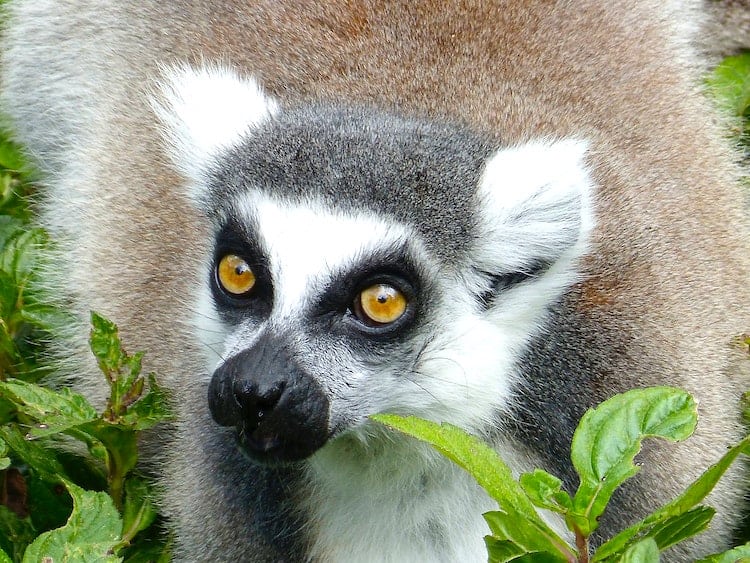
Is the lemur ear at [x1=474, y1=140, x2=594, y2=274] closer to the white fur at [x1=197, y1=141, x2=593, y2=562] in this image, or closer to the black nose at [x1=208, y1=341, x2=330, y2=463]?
the white fur at [x1=197, y1=141, x2=593, y2=562]

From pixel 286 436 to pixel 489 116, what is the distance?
4.19 feet

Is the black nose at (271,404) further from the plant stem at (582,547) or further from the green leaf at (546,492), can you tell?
the plant stem at (582,547)

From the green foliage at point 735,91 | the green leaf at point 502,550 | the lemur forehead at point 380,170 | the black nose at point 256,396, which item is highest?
the green foliage at point 735,91

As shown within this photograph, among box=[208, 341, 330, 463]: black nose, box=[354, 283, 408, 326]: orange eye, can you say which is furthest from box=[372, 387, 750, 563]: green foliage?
box=[354, 283, 408, 326]: orange eye

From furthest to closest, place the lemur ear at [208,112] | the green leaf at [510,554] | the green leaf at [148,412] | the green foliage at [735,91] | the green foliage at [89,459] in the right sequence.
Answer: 1. the green foliage at [735,91]
2. the green leaf at [148,412]
3. the lemur ear at [208,112]
4. the green foliage at [89,459]
5. the green leaf at [510,554]

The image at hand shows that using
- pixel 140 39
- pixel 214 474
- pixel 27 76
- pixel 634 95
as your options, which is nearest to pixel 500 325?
pixel 214 474

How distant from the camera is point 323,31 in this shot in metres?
4.18

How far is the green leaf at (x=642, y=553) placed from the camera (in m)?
2.45

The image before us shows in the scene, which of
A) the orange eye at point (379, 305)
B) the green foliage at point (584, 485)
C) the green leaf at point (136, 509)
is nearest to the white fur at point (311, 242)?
the orange eye at point (379, 305)

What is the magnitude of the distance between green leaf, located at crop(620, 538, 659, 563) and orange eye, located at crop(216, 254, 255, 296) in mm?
1205

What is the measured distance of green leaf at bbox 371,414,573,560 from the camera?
2.61m

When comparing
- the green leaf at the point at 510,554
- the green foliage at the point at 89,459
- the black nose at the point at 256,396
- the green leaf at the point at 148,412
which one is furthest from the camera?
the green leaf at the point at 148,412

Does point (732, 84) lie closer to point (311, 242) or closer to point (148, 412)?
point (311, 242)

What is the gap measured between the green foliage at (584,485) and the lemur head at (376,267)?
30 cm
